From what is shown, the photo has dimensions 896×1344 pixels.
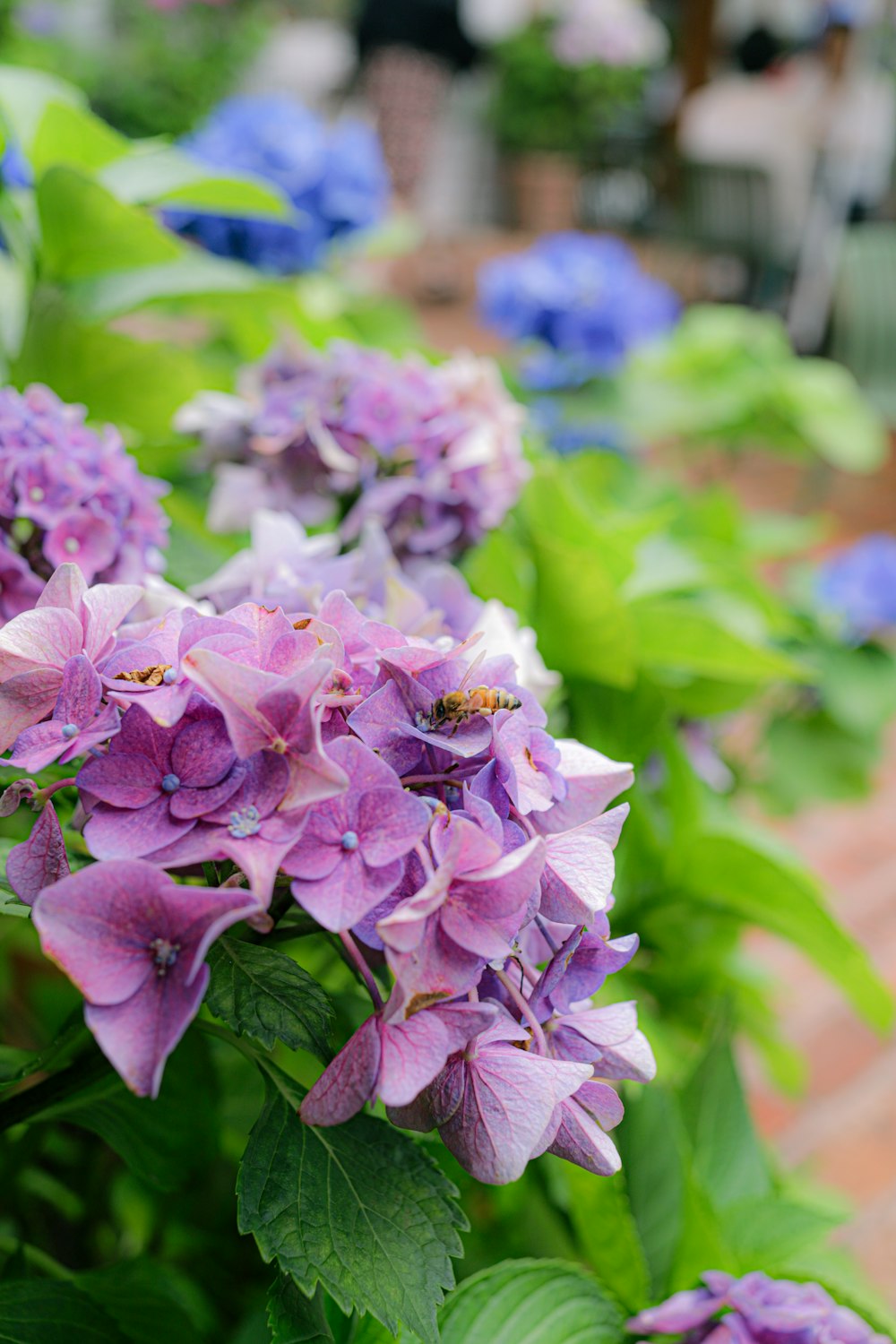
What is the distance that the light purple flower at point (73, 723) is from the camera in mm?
267

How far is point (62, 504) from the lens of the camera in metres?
0.41

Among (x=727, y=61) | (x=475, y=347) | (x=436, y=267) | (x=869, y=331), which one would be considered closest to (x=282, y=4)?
(x=727, y=61)

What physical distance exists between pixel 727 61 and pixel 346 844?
28.8 ft

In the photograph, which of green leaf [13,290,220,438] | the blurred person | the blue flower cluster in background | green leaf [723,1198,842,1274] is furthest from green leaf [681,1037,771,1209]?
the blurred person

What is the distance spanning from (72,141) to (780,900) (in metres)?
0.54

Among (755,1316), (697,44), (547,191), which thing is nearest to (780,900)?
(755,1316)

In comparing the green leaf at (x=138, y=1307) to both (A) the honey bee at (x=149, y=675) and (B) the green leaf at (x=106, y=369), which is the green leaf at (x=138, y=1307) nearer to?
(A) the honey bee at (x=149, y=675)

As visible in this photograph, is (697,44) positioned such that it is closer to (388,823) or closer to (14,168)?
(14,168)

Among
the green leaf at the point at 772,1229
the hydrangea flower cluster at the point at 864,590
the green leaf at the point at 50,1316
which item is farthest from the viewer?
the hydrangea flower cluster at the point at 864,590

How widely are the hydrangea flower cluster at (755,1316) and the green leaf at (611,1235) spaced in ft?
0.10

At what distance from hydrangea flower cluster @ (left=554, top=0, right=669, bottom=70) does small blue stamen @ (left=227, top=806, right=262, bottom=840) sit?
600cm

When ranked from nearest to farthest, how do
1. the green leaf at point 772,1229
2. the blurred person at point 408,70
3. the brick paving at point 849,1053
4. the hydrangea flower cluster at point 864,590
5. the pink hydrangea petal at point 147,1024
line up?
the pink hydrangea petal at point 147,1024
the green leaf at point 772,1229
the hydrangea flower cluster at point 864,590
the brick paving at point 849,1053
the blurred person at point 408,70

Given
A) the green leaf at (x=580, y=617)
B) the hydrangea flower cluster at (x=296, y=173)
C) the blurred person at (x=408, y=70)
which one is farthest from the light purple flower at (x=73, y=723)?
the blurred person at (x=408, y=70)

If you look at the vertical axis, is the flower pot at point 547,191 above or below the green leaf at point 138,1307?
below
